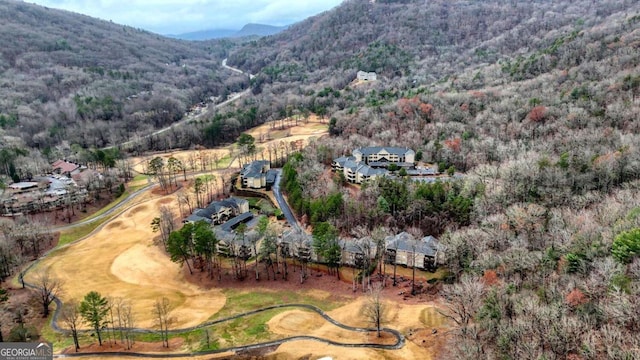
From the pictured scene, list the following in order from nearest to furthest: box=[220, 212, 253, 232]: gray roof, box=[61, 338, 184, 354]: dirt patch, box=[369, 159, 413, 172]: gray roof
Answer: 1. box=[61, 338, 184, 354]: dirt patch
2. box=[220, 212, 253, 232]: gray roof
3. box=[369, 159, 413, 172]: gray roof

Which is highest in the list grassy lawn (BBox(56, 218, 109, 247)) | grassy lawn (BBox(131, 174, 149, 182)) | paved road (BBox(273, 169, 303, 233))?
grassy lawn (BBox(131, 174, 149, 182))

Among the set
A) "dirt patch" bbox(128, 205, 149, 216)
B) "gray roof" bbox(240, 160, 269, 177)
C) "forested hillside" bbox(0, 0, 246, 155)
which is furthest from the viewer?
"forested hillside" bbox(0, 0, 246, 155)

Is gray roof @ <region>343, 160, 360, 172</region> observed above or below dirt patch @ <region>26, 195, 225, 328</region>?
above

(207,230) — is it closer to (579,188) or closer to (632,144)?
(579,188)

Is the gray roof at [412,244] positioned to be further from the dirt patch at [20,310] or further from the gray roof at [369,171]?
the dirt patch at [20,310]

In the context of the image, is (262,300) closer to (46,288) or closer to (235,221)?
(235,221)

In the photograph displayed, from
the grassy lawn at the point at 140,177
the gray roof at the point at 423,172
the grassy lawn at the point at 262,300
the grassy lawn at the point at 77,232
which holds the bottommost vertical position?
the grassy lawn at the point at 262,300

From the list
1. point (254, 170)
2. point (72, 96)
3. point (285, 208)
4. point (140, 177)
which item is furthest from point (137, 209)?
point (72, 96)

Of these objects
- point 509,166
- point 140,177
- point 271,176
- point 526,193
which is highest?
point 509,166

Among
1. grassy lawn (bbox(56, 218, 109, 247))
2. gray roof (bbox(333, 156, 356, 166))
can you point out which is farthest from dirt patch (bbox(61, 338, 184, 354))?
gray roof (bbox(333, 156, 356, 166))

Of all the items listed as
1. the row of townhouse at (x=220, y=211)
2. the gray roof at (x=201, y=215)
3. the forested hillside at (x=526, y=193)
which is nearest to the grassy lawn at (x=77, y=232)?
the row of townhouse at (x=220, y=211)

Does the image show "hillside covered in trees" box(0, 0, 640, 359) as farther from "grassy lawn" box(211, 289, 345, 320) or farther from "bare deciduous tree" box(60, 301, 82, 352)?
"bare deciduous tree" box(60, 301, 82, 352)
